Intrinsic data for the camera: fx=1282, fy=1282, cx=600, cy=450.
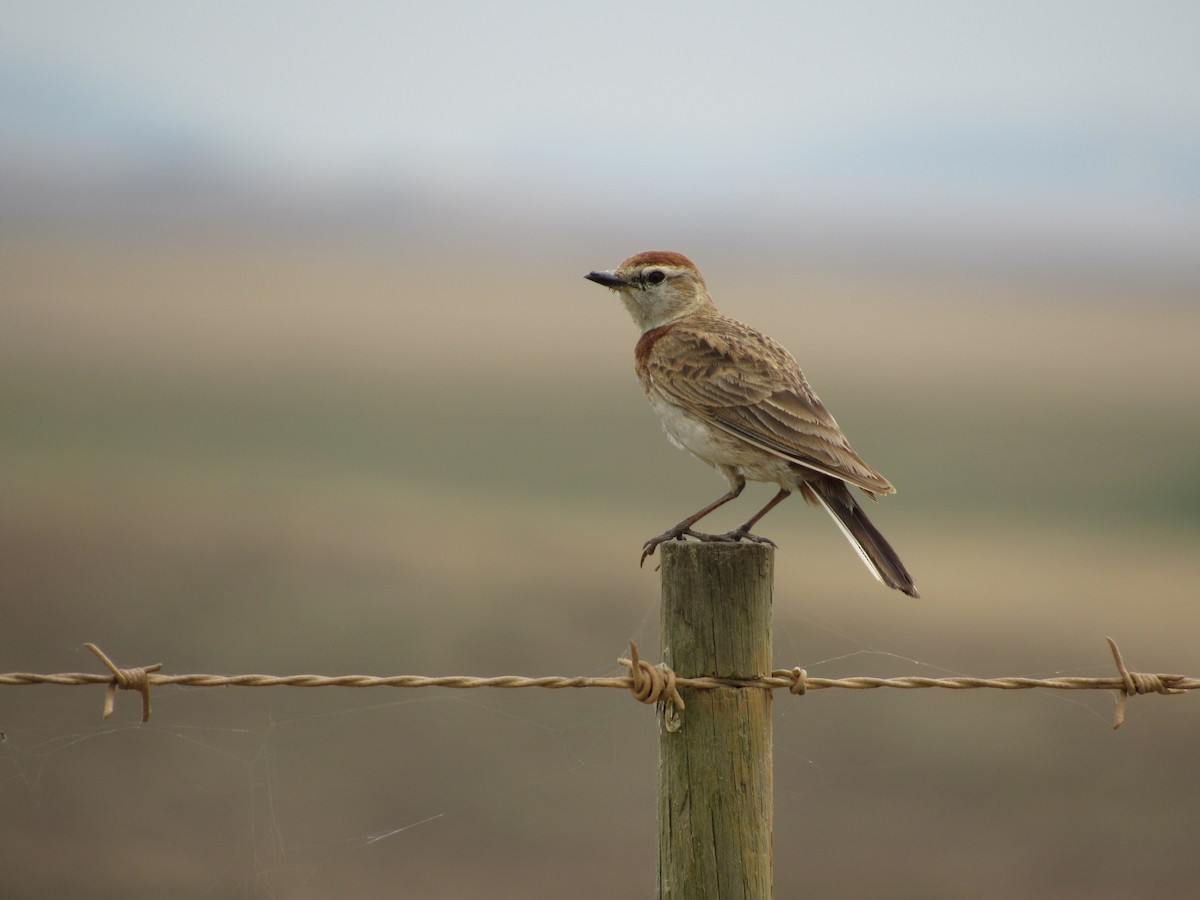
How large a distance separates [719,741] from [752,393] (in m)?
2.37

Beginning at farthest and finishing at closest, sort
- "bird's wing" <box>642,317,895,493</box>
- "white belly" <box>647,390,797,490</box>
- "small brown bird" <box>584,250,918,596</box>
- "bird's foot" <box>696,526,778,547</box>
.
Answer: "white belly" <box>647,390,797,490</box>, "bird's wing" <box>642,317,895,493</box>, "small brown bird" <box>584,250,918,596</box>, "bird's foot" <box>696,526,778,547</box>

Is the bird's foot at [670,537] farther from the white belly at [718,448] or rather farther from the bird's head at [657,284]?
the bird's head at [657,284]

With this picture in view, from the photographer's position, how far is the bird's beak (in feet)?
21.8

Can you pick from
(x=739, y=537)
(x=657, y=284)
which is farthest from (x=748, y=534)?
(x=657, y=284)

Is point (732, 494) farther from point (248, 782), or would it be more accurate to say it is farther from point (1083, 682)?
point (248, 782)

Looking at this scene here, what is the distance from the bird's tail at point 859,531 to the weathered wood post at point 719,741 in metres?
1.24

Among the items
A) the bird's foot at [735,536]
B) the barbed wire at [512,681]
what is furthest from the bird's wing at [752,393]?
the barbed wire at [512,681]

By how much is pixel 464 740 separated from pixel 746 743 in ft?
43.3

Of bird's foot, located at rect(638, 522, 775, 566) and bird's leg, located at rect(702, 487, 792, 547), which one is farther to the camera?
bird's foot, located at rect(638, 522, 775, 566)

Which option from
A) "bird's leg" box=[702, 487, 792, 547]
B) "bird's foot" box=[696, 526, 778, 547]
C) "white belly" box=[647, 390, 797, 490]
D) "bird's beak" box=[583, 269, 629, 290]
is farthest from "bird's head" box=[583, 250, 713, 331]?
"bird's foot" box=[696, 526, 778, 547]

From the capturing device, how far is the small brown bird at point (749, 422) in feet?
16.8

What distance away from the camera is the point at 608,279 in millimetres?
6699

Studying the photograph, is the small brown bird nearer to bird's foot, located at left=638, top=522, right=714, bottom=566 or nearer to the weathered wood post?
bird's foot, located at left=638, top=522, right=714, bottom=566

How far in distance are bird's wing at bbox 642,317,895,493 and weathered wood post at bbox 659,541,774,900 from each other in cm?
161
